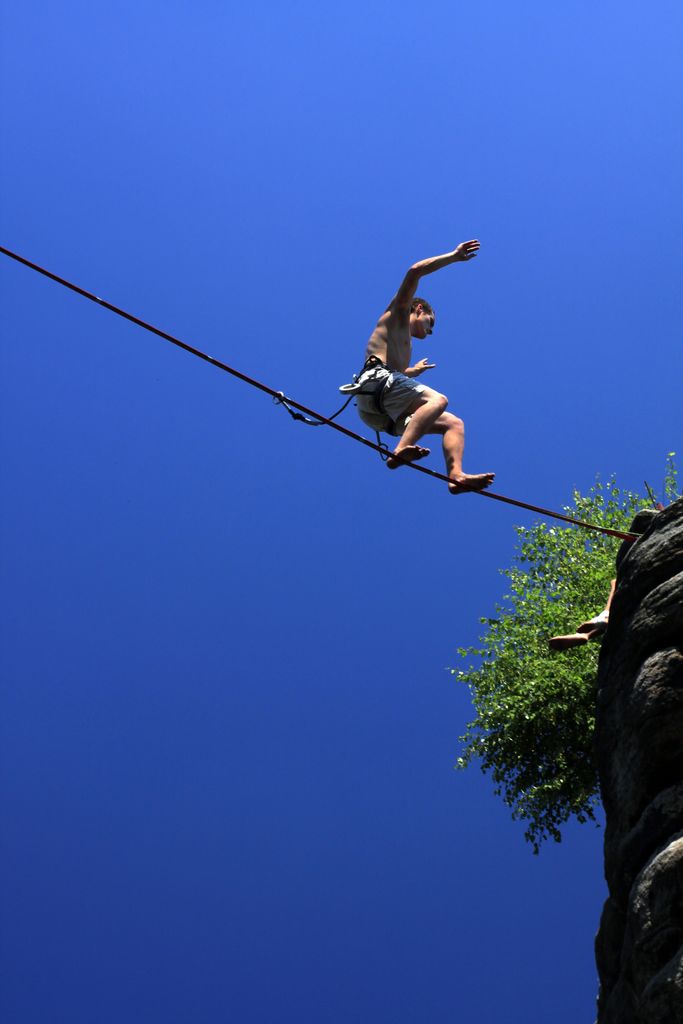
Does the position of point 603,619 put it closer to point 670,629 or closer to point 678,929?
point 670,629

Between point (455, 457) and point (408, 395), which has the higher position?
point (408, 395)

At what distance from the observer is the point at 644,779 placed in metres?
11.4

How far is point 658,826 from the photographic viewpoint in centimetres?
1102

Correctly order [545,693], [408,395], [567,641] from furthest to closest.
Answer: [545,693] < [567,641] < [408,395]

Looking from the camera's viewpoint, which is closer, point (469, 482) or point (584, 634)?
point (469, 482)

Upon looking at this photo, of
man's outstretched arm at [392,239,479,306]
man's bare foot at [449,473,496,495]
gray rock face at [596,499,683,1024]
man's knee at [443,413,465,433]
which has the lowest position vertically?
gray rock face at [596,499,683,1024]

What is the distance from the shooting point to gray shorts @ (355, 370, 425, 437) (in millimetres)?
12867

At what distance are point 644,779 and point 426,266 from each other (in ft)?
18.1

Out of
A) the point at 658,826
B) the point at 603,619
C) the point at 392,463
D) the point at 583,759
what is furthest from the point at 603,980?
the point at 583,759

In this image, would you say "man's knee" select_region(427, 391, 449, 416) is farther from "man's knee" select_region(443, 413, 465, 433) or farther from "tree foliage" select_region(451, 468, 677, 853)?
"tree foliage" select_region(451, 468, 677, 853)

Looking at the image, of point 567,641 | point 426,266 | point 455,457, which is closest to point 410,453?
point 455,457

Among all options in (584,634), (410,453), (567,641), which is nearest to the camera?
(410,453)

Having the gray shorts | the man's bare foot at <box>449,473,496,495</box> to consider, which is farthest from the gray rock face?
the gray shorts

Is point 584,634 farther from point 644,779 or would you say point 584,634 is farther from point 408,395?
point 408,395
